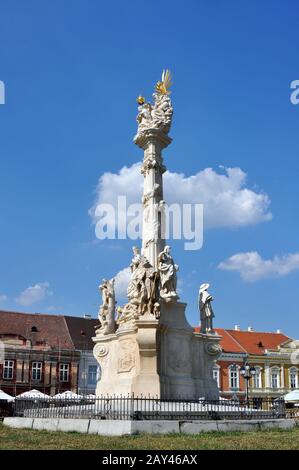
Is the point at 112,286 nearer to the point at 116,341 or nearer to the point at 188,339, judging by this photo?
the point at 116,341

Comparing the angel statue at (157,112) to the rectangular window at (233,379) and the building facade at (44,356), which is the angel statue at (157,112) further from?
the rectangular window at (233,379)

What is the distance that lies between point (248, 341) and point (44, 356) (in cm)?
2003

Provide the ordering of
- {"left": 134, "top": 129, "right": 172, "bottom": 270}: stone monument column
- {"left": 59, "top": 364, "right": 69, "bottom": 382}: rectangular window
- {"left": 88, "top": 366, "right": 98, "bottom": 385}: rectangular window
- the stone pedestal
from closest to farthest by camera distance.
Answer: the stone pedestal → {"left": 134, "top": 129, "right": 172, "bottom": 270}: stone monument column → {"left": 59, "top": 364, "right": 69, "bottom": 382}: rectangular window → {"left": 88, "top": 366, "right": 98, "bottom": 385}: rectangular window

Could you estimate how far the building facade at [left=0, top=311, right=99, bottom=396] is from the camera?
1861 inches

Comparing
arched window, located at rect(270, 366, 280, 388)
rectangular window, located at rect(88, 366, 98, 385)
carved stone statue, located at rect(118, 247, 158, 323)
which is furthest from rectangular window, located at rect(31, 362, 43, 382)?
carved stone statue, located at rect(118, 247, 158, 323)

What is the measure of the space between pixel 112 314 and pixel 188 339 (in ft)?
10.0

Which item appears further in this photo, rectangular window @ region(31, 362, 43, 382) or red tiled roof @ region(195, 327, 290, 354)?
red tiled roof @ region(195, 327, 290, 354)

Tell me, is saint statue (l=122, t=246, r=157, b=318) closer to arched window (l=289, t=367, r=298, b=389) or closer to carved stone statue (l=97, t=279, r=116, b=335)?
carved stone statue (l=97, t=279, r=116, b=335)

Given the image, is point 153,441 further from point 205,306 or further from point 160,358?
point 205,306

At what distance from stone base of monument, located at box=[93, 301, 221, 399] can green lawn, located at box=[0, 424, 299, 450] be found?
4.35 metres

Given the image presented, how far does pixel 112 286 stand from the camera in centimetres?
2048

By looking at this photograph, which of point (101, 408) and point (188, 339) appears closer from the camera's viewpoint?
point (101, 408)

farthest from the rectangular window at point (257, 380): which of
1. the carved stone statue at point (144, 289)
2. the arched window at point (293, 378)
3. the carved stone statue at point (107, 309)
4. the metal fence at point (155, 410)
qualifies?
the carved stone statue at point (144, 289)
